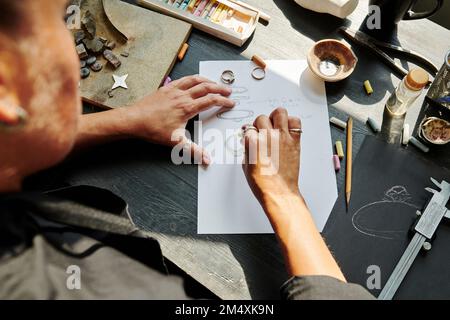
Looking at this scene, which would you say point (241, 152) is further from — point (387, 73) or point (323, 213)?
point (387, 73)

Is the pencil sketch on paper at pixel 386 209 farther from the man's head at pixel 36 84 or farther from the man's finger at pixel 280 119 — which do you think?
the man's head at pixel 36 84

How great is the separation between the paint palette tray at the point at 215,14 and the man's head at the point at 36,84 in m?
0.47

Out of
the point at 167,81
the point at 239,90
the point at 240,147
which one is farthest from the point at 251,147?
the point at 167,81

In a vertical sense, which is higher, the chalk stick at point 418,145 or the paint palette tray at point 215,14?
the paint palette tray at point 215,14

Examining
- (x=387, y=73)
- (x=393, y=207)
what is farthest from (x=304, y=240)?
(x=387, y=73)

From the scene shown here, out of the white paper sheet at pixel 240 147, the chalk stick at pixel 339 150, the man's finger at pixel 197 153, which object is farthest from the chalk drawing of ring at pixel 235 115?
the chalk stick at pixel 339 150

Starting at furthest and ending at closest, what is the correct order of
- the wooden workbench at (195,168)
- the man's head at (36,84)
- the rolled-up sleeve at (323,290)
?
the wooden workbench at (195,168), the rolled-up sleeve at (323,290), the man's head at (36,84)

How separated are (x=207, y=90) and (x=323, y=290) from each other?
0.50 metres

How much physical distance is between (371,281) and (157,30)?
0.74 m

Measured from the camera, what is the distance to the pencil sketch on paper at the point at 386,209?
83 centimetres

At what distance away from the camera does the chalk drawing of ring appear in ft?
Answer: 3.08

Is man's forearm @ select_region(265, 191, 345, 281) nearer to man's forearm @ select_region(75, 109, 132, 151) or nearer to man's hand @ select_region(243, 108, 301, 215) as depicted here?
man's hand @ select_region(243, 108, 301, 215)

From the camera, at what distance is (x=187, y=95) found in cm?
93

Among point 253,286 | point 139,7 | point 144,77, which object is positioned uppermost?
point 139,7
